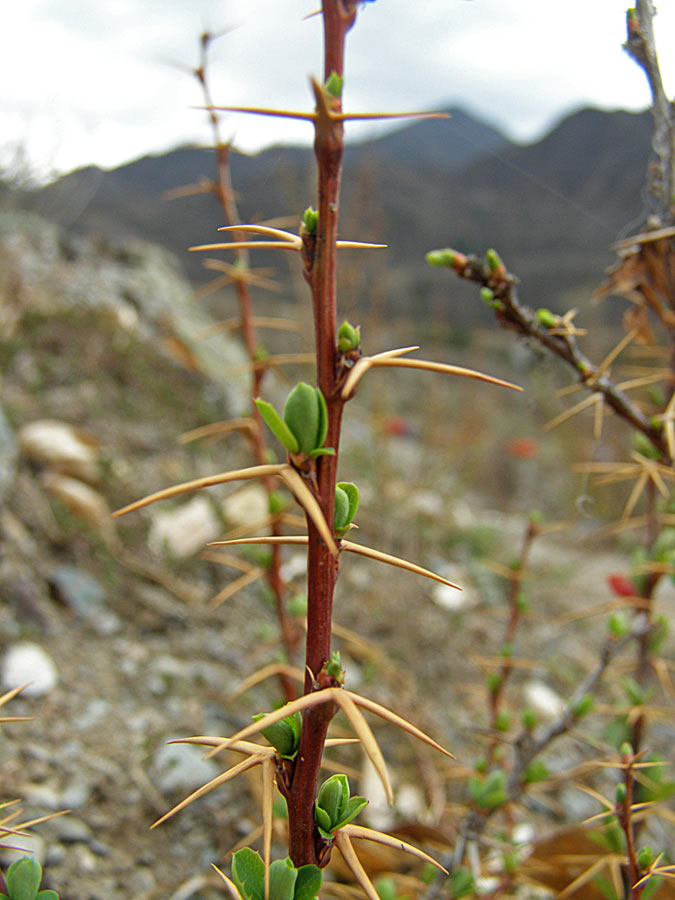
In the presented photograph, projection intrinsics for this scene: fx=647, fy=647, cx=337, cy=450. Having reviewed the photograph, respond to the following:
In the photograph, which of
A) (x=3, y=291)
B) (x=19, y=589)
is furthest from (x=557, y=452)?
(x=19, y=589)

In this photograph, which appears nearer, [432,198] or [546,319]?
[546,319]

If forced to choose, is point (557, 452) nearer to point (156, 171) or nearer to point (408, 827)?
point (156, 171)

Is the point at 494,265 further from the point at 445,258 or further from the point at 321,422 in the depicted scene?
the point at 321,422

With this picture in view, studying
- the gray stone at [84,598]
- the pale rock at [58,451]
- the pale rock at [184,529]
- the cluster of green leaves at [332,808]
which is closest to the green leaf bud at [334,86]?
the cluster of green leaves at [332,808]

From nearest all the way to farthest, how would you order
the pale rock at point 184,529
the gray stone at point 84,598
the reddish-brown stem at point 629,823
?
the reddish-brown stem at point 629,823 → the gray stone at point 84,598 → the pale rock at point 184,529

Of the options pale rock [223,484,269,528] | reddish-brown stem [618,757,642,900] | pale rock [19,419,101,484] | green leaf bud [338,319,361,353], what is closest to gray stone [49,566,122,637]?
pale rock [19,419,101,484]

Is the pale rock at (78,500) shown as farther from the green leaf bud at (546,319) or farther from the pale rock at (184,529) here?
the green leaf bud at (546,319)

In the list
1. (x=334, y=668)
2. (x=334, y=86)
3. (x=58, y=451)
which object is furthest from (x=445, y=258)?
(x=58, y=451)
